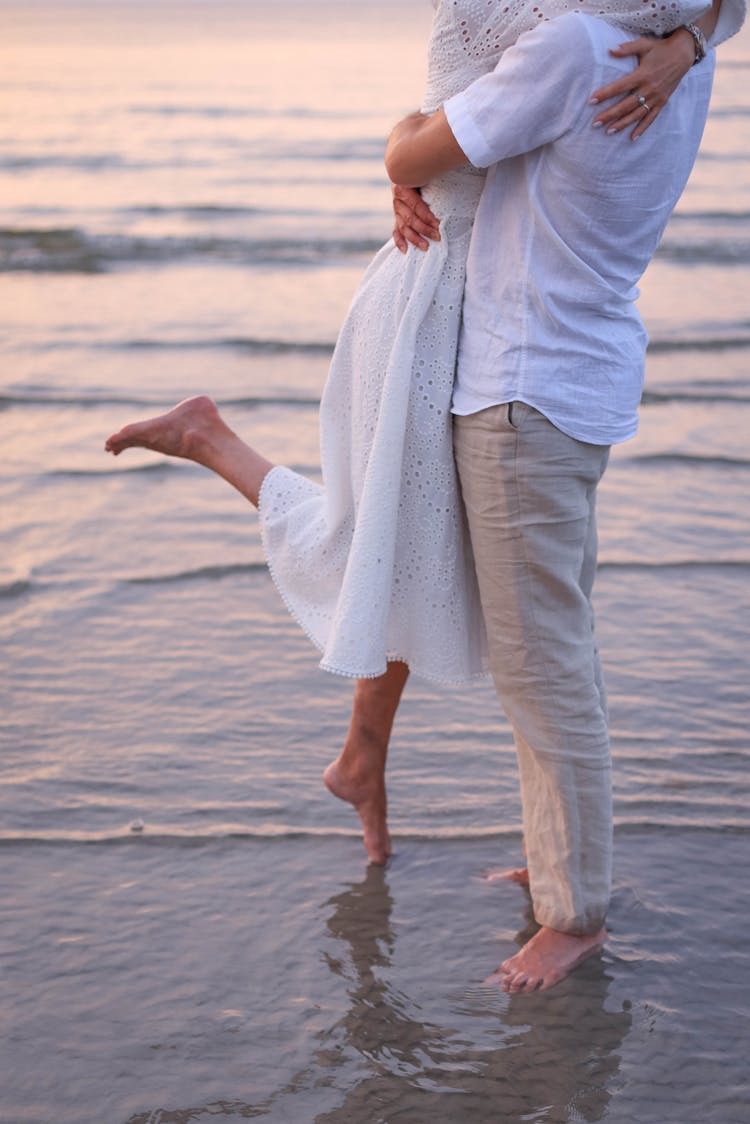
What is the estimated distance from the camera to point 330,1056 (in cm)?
253

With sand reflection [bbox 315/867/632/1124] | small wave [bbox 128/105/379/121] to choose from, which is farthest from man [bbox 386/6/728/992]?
small wave [bbox 128/105/379/121]

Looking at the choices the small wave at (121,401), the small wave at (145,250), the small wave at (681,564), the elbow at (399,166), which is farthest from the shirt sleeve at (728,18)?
the small wave at (145,250)

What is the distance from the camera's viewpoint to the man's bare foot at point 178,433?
10.0 feet

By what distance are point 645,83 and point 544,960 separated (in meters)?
1.65

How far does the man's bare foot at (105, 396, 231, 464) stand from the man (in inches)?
28.9

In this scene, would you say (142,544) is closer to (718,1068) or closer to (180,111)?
(718,1068)

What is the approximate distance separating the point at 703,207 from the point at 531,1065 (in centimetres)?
1142

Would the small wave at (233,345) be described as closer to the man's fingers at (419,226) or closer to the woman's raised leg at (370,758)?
the woman's raised leg at (370,758)

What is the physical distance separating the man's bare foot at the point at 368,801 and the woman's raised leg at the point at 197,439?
0.65m

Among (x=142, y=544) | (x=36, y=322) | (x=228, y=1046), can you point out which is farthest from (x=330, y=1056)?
(x=36, y=322)

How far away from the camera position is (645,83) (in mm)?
2227

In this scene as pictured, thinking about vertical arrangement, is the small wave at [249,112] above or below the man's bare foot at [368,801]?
above

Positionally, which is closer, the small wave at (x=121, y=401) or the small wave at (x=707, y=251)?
the small wave at (x=121, y=401)

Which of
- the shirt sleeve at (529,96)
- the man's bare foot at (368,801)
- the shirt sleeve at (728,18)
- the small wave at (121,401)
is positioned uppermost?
the shirt sleeve at (728,18)
